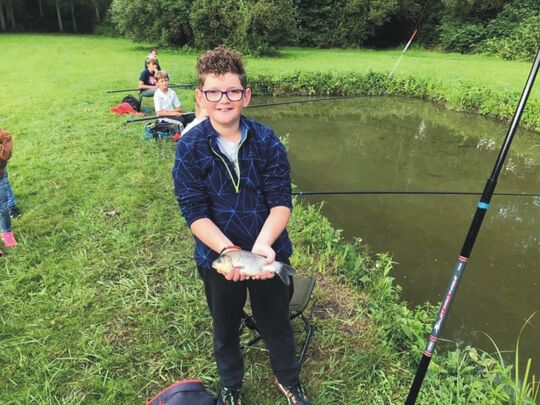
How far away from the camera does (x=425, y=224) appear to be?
558cm

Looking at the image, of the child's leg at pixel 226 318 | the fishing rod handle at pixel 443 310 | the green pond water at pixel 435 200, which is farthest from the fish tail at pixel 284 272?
the green pond water at pixel 435 200

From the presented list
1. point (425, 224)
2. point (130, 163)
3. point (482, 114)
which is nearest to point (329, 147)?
point (425, 224)

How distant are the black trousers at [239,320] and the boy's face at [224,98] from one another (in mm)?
751

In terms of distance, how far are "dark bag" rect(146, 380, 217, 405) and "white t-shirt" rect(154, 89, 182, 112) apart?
18.9 ft

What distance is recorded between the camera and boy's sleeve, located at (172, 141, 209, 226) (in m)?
1.95

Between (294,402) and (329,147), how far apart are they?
7.05 meters

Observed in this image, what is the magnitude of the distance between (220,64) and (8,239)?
129 inches

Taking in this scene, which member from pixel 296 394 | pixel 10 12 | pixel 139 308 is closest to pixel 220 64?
pixel 296 394

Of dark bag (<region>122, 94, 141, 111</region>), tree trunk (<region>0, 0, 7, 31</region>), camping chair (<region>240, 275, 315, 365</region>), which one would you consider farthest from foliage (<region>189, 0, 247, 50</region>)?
tree trunk (<region>0, 0, 7, 31</region>)

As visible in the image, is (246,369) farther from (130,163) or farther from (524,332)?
(130,163)

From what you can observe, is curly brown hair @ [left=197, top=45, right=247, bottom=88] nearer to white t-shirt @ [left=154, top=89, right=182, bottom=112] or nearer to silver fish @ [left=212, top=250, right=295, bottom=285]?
silver fish @ [left=212, top=250, right=295, bottom=285]

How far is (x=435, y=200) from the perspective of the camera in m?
6.27

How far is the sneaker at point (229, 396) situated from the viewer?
7.66 feet

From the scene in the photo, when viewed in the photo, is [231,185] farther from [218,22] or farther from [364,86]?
[218,22]
